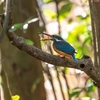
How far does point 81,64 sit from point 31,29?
0.99 meters

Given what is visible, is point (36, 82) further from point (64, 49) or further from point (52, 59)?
point (52, 59)

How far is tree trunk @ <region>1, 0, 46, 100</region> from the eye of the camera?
2064 millimetres

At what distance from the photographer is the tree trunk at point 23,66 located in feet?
6.77

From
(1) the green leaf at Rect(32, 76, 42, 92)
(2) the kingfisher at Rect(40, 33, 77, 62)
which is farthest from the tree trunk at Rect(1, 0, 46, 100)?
(2) the kingfisher at Rect(40, 33, 77, 62)

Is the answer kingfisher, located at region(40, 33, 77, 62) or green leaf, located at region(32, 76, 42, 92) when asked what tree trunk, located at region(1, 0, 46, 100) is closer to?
green leaf, located at region(32, 76, 42, 92)

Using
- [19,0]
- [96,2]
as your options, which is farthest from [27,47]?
[19,0]

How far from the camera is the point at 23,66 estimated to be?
6.95 feet

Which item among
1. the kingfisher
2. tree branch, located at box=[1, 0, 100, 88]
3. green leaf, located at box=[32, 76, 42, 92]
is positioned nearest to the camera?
tree branch, located at box=[1, 0, 100, 88]

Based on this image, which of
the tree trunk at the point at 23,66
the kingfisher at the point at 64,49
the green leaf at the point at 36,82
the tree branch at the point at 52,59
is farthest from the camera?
the tree trunk at the point at 23,66

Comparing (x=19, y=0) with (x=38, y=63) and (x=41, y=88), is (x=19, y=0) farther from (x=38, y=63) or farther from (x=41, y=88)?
(x=41, y=88)

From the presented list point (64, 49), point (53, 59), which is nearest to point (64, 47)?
point (64, 49)

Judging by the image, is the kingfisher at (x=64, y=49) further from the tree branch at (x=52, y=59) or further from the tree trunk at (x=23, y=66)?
the tree trunk at (x=23, y=66)

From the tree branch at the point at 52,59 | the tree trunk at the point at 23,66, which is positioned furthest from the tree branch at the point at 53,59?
the tree trunk at the point at 23,66

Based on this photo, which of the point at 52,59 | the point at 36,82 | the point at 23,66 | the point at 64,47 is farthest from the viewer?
the point at 23,66
